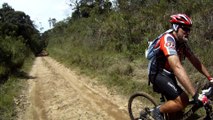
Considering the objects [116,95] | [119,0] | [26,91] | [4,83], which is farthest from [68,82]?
[119,0]

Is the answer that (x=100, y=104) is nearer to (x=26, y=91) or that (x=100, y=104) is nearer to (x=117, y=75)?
(x=117, y=75)

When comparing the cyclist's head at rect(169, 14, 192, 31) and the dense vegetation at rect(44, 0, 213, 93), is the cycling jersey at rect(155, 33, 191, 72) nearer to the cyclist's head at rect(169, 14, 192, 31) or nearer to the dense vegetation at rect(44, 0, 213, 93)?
the cyclist's head at rect(169, 14, 192, 31)

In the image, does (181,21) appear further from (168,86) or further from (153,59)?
(168,86)

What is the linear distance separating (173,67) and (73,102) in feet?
17.9

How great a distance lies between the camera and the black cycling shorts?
14.6 feet

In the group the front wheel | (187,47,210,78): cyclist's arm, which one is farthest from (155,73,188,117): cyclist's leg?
the front wheel

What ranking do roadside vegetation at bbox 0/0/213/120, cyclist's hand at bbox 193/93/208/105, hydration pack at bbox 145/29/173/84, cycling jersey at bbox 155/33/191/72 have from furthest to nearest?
roadside vegetation at bbox 0/0/213/120, hydration pack at bbox 145/29/173/84, cycling jersey at bbox 155/33/191/72, cyclist's hand at bbox 193/93/208/105

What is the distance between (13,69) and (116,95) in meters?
9.46

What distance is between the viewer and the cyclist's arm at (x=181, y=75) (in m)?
3.92

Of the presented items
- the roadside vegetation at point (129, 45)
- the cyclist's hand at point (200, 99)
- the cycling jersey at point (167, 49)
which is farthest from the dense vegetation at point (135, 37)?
the cyclist's hand at point (200, 99)

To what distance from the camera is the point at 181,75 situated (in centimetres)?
405

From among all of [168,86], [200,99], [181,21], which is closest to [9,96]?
[168,86]

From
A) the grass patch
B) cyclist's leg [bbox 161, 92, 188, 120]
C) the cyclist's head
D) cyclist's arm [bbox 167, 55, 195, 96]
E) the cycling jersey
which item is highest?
the cyclist's head

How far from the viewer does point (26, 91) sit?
11836mm
